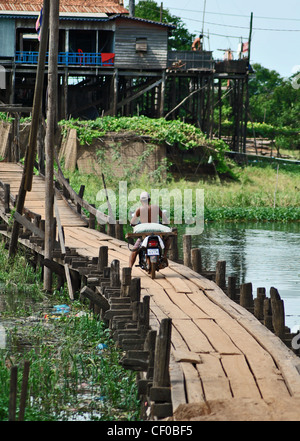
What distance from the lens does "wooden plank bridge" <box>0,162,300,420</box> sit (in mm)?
6008

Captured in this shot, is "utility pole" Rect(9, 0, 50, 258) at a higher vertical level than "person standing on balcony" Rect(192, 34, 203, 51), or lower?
lower

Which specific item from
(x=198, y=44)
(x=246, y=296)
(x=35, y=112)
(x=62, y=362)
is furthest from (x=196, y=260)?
(x=198, y=44)

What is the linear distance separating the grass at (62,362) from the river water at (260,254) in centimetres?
335

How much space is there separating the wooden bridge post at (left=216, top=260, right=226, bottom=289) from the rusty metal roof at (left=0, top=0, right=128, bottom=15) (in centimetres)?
2408

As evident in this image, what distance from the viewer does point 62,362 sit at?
9211 mm

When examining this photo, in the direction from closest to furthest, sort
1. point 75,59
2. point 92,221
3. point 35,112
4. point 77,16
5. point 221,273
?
point 221,273
point 35,112
point 92,221
point 77,16
point 75,59

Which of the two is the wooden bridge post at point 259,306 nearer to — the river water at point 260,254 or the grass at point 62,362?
the river water at point 260,254

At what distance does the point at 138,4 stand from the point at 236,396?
47.8m

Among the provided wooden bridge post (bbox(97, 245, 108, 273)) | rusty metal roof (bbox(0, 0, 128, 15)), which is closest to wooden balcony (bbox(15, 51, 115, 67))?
rusty metal roof (bbox(0, 0, 128, 15))

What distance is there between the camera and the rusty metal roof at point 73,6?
32.9m

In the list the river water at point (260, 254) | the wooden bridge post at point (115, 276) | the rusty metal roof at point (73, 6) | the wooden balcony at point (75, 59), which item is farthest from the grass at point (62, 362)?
the rusty metal roof at point (73, 6)

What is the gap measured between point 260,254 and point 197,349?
13016 mm

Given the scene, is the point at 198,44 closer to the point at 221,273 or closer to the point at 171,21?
the point at 171,21

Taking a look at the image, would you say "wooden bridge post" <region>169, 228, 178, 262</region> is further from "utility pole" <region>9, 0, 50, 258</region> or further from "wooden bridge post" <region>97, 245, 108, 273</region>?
"utility pole" <region>9, 0, 50, 258</region>
